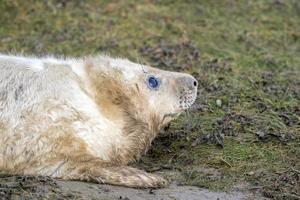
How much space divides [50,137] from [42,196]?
2.03 ft

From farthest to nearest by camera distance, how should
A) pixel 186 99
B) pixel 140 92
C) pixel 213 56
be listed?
pixel 213 56 → pixel 186 99 → pixel 140 92

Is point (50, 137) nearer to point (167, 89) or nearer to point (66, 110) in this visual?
point (66, 110)

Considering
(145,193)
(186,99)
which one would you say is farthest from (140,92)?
(145,193)

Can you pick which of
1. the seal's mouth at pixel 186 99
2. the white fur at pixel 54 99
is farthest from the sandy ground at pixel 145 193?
the seal's mouth at pixel 186 99

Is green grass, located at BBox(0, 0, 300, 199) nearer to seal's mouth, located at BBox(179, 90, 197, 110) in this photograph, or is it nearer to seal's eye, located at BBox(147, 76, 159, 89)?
seal's mouth, located at BBox(179, 90, 197, 110)

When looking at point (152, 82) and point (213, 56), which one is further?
point (213, 56)

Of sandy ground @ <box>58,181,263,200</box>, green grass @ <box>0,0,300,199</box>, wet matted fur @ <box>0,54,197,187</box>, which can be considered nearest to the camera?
sandy ground @ <box>58,181,263,200</box>

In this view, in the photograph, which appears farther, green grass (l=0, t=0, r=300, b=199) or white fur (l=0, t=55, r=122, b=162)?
green grass (l=0, t=0, r=300, b=199)

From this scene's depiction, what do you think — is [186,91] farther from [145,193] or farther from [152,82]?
[145,193]

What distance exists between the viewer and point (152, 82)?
6.65m

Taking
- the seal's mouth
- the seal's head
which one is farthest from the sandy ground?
the seal's mouth

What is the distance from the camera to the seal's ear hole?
21.7 ft

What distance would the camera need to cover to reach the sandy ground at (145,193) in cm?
557

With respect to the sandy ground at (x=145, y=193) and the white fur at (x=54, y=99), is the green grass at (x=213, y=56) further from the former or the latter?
the white fur at (x=54, y=99)
